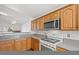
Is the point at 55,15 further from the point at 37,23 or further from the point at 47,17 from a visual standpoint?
the point at 37,23

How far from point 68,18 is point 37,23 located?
1.04 m

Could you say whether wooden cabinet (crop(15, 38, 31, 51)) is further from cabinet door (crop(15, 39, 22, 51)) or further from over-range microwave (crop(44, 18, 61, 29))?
over-range microwave (crop(44, 18, 61, 29))

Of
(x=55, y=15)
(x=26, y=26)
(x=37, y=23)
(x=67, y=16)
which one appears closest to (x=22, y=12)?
(x=26, y=26)

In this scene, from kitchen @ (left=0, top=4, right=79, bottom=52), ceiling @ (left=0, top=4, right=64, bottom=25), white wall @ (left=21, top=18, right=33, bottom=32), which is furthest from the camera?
white wall @ (left=21, top=18, right=33, bottom=32)

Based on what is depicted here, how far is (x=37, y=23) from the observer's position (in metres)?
2.92

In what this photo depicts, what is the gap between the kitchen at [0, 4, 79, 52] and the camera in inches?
83.0

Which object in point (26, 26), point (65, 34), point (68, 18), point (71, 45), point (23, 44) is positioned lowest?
point (23, 44)

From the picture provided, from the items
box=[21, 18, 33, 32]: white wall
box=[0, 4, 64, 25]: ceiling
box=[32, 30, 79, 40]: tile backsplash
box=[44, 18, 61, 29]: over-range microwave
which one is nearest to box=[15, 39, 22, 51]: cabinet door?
box=[21, 18, 33, 32]: white wall

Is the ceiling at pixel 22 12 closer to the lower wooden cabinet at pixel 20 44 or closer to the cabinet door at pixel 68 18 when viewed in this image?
the cabinet door at pixel 68 18

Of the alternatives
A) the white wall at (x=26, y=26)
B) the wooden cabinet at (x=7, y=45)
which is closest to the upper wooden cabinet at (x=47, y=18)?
the white wall at (x=26, y=26)

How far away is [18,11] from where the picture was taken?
2529mm

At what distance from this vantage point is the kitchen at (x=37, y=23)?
6.92ft

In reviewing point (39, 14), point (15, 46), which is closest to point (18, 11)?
point (39, 14)
